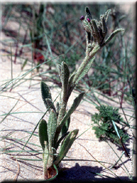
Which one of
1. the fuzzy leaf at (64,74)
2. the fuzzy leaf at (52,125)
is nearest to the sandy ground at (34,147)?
the fuzzy leaf at (52,125)

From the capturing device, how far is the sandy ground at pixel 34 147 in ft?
3.73

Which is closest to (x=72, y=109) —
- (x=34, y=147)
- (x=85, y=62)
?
(x=85, y=62)

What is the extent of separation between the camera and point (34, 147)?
1.26 meters

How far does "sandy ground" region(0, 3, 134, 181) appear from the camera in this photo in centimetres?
114

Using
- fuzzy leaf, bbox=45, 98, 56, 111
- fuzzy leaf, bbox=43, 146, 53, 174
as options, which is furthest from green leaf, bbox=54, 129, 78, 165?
fuzzy leaf, bbox=45, 98, 56, 111

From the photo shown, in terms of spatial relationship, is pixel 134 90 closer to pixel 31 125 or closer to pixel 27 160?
pixel 31 125

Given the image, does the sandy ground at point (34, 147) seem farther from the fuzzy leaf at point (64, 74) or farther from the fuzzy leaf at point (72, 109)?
the fuzzy leaf at point (64, 74)

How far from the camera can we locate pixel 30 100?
5.23 ft

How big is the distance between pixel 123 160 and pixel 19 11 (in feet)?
8.92

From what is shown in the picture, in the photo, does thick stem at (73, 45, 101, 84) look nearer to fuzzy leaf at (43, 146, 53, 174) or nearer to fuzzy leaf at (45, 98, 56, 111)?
fuzzy leaf at (45, 98, 56, 111)

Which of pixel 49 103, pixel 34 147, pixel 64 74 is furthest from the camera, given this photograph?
pixel 34 147

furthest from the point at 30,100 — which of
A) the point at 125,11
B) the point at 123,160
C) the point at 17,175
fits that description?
the point at 125,11

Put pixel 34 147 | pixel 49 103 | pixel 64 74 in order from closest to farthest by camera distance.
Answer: pixel 64 74
pixel 49 103
pixel 34 147

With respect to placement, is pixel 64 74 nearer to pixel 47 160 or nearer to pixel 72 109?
pixel 72 109
